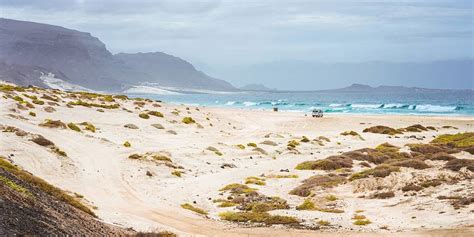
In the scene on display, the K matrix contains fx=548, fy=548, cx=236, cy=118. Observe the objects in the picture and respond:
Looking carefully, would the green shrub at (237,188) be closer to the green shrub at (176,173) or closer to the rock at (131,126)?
the green shrub at (176,173)

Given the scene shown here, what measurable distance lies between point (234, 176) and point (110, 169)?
8.25 meters

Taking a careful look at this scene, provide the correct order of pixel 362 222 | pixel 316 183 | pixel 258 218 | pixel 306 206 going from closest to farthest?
pixel 362 222 → pixel 258 218 → pixel 306 206 → pixel 316 183

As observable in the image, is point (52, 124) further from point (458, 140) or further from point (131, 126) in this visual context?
point (458, 140)

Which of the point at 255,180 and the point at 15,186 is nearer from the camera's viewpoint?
the point at 15,186

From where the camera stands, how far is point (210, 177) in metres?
36.7

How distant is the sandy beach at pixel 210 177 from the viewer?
22.9 m

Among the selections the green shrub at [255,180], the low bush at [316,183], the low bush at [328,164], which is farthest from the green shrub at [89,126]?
the low bush at [316,183]

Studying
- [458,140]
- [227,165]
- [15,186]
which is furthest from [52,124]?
[458,140]

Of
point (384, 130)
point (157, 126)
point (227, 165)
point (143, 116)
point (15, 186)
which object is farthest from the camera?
point (384, 130)

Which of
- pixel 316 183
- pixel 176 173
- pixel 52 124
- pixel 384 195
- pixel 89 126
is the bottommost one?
pixel 176 173

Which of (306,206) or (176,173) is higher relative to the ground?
(176,173)

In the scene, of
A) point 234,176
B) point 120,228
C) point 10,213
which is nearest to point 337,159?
point 234,176

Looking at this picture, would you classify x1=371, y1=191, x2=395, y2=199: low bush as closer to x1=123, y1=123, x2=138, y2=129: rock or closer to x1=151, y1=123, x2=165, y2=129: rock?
x1=123, y1=123, x2=138, y2=129: rock

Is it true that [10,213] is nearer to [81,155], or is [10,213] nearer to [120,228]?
[120,228]
